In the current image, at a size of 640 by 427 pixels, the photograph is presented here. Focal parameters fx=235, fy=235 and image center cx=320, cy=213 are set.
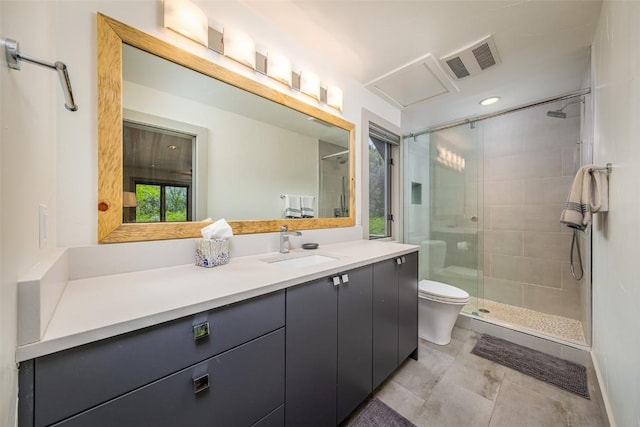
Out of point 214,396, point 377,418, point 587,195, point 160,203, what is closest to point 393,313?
point 377,418

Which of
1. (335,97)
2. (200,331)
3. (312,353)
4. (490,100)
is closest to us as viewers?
(200,331)

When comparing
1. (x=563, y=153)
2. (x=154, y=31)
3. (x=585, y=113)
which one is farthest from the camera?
(x=563, y=153)

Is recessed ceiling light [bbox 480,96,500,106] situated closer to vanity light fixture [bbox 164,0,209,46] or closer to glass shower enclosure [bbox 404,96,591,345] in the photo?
glass shower enclosure [bbox 404,96,591,345]

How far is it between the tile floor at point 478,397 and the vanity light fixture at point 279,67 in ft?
6.97

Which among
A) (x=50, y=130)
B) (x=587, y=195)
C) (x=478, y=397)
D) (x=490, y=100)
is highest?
(x=490, y=100)

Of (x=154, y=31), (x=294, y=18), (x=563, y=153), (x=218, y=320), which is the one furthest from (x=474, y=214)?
(x=154, y=31)

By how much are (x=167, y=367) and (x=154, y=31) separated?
4.50 ft

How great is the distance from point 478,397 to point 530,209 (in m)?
2.13

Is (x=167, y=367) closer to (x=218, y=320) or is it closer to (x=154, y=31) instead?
(x=218, y=320)

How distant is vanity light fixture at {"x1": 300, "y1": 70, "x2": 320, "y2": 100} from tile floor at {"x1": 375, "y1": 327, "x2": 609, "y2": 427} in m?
2.09

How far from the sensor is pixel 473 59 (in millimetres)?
1779

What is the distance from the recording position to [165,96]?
1.12 metres

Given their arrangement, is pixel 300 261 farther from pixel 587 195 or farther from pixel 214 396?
pixel 587 195

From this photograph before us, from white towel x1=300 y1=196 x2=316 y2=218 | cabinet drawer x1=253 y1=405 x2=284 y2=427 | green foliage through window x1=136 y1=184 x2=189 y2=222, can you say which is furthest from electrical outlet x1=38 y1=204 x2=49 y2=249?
white towel x1=300 y1=196 x2=316 y2=218
